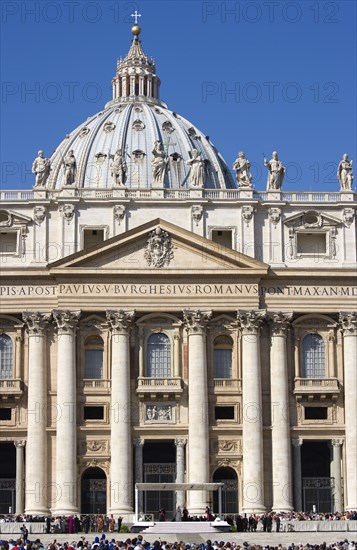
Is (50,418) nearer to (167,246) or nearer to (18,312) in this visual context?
(18,312)

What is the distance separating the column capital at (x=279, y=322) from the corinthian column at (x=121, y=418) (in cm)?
827

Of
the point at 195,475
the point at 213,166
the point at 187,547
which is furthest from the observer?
A: the point at 213,166

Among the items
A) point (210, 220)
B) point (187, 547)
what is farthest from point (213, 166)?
point (187, 547)

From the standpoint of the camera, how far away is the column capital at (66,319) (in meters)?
88.1

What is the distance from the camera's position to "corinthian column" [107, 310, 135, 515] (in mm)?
86250

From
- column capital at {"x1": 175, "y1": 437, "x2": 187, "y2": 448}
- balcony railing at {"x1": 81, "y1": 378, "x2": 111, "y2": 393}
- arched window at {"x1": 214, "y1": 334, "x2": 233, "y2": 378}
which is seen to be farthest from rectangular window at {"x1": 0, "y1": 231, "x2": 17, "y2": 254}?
column capital at {"x1": 175, "y1": 437, "x2": 187, "y2": 448}

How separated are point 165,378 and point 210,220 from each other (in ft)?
32.7

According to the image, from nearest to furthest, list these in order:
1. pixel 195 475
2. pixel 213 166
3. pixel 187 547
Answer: pixel 187 547
pixel 195 475
pixel 213 166

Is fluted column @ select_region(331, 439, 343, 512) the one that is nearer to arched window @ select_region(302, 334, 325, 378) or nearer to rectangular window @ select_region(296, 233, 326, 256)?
arched window @ select_region(302, 334, 325, 378)

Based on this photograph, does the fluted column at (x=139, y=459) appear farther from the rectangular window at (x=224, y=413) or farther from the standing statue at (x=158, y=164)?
the standing statue at (x=158, y=164)

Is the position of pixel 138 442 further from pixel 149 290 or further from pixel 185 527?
pixel 185 527

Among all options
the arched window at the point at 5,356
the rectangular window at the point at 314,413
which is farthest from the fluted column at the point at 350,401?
the arched window at the point at 5,356

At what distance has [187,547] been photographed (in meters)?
55.3

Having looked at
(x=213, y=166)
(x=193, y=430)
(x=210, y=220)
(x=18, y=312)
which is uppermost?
(x=213, y=166)
